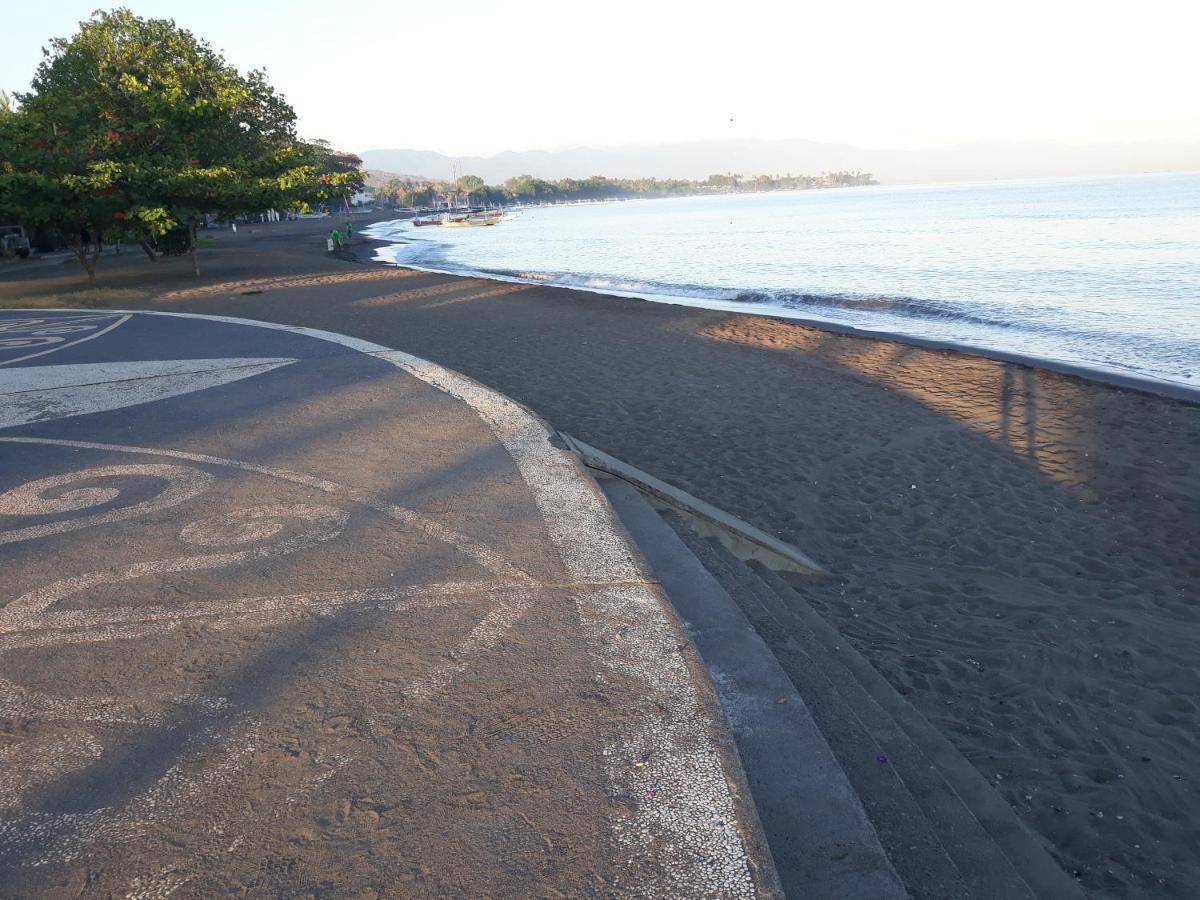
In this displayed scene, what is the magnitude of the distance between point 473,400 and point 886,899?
6110 mm

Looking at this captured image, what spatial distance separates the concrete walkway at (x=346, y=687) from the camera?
2.35 m

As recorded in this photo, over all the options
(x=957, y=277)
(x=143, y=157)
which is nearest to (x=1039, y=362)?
(x=957, y=277)

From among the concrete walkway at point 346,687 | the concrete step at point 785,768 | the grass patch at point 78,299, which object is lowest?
the concrete step at point 785,768

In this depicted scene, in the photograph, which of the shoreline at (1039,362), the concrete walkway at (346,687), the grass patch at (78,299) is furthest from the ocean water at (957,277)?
the grass patch at (78,299)

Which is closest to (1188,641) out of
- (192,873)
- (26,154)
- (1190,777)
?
(1190,777)

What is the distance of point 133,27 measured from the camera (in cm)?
2934

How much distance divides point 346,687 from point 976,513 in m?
5.80

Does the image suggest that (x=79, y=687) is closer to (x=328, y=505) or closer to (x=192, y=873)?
(x=192, y=873)

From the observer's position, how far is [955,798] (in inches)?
131

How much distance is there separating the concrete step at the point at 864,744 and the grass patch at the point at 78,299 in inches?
738

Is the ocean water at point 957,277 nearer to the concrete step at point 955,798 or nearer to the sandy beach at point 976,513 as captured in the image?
the sandy beach at point 976,513

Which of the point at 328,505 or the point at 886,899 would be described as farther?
the point at 328,505

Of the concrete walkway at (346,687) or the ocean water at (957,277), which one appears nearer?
the concrete walkway at (346,687)

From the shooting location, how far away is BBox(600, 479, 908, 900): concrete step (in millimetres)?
2457
